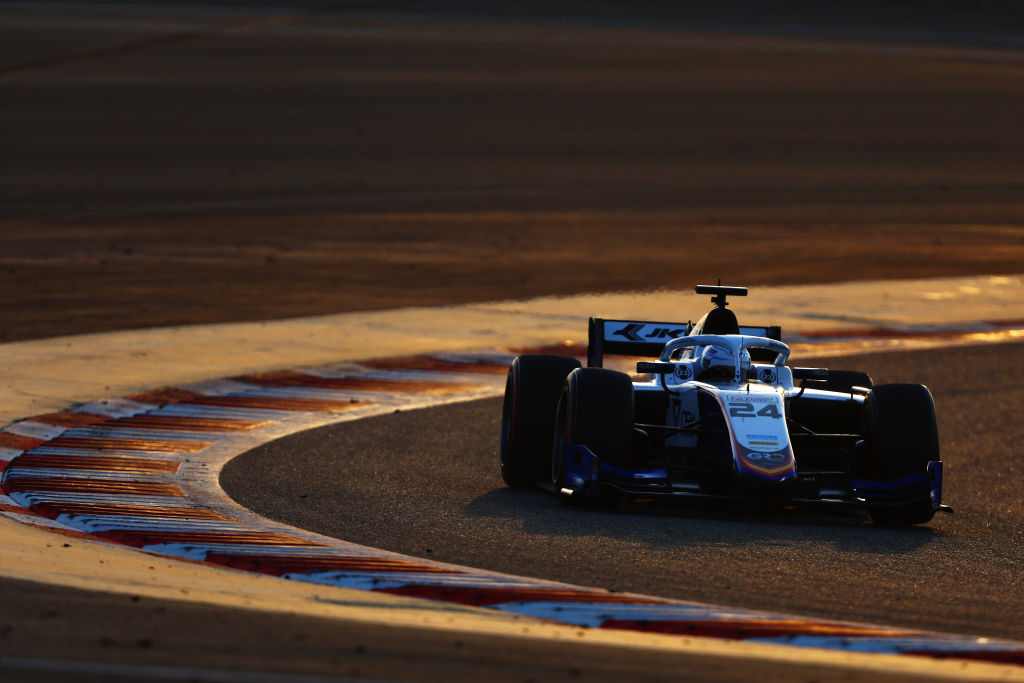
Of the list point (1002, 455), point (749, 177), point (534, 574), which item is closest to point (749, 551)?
point (534, 574)

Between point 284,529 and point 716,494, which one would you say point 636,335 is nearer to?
point 716,494

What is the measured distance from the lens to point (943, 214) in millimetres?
25078

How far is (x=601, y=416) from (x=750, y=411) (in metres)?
0.73

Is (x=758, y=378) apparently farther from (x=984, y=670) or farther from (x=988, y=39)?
(x=988, y=39)

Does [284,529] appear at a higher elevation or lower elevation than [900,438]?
lower

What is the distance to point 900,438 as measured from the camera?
8.88 metres

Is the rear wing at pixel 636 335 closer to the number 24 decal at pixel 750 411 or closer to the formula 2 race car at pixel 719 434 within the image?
the formula 2 race car at pixel 719 434

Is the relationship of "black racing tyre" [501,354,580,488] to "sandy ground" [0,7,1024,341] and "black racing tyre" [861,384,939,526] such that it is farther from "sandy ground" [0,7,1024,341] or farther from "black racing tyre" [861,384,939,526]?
"sandy ground" [0,7,1024,341]

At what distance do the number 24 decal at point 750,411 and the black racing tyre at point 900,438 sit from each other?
62 centimetres

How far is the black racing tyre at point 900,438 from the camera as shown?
880 centimetres

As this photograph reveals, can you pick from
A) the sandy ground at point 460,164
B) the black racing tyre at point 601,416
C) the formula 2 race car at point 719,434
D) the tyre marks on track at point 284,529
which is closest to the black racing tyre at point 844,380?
the formula 2 race car at point 719,434

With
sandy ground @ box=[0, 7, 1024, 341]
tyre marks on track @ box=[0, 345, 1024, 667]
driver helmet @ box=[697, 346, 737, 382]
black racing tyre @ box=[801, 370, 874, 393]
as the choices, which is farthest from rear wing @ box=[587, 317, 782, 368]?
sandy ground @ box=[0, 7, 1024, 341]

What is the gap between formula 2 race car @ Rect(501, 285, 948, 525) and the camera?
8547mm

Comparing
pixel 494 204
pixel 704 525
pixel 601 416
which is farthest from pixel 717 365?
pixel 494 204
